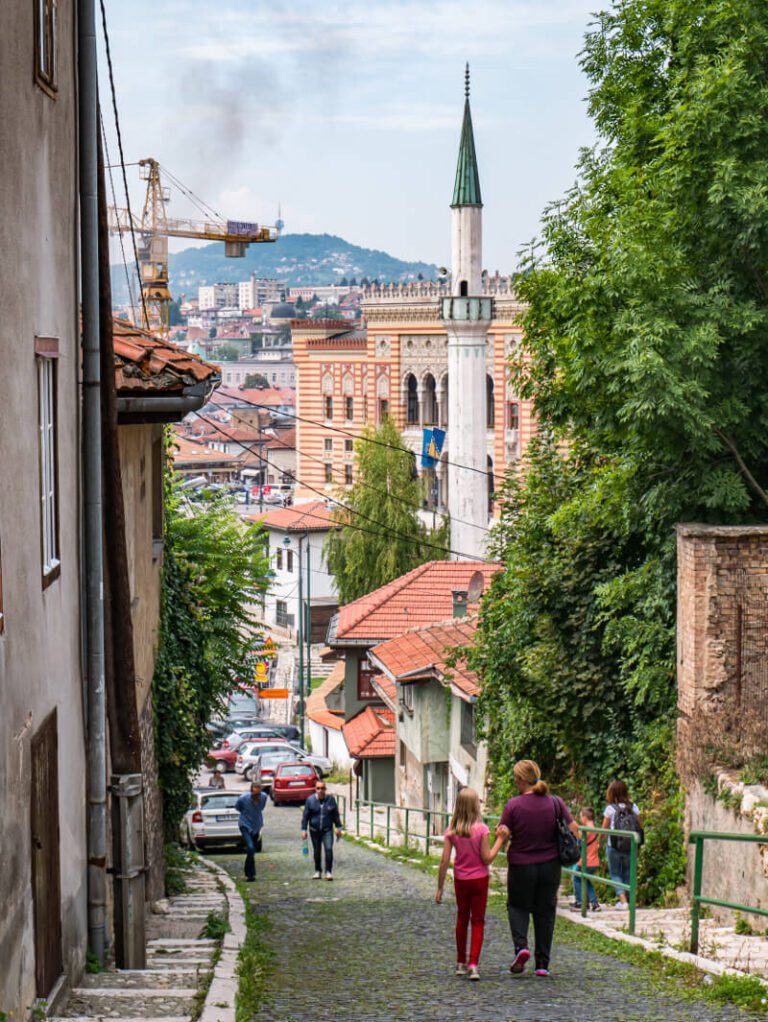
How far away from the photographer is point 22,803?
7473 mm

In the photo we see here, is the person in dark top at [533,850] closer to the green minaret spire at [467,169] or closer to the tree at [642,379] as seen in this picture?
the tree at [642,379]

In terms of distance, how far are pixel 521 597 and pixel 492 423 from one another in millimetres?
65467

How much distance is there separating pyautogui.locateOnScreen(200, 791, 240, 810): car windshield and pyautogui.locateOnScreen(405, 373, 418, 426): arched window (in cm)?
5722

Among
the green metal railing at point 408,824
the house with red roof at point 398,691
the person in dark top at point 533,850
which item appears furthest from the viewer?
the house with red roof at point 398,691

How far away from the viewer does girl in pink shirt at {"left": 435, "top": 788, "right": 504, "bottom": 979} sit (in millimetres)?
10125

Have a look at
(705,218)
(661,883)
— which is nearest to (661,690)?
(661,883)

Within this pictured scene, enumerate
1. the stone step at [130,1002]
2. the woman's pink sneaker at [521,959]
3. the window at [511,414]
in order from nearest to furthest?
the stone step at [130,1002]
the woman's pink sneaker at [521,959]
the window at [511,414]

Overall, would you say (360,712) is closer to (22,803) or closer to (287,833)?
(287,833)

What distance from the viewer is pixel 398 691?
35.0m

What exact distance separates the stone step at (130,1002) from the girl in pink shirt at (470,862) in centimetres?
201

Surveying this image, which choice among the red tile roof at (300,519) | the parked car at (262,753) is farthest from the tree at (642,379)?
the red tile roof at (300,519)

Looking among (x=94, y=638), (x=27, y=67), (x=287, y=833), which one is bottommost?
(x=287, y=833)

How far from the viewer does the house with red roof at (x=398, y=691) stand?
33.3 m

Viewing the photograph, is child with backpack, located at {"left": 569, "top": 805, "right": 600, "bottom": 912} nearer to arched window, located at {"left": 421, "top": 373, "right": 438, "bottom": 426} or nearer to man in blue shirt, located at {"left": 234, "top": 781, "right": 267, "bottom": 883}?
man in blue shirt, located at {"left": 234, "top": 781, "right": 267, "bottom": 883}
